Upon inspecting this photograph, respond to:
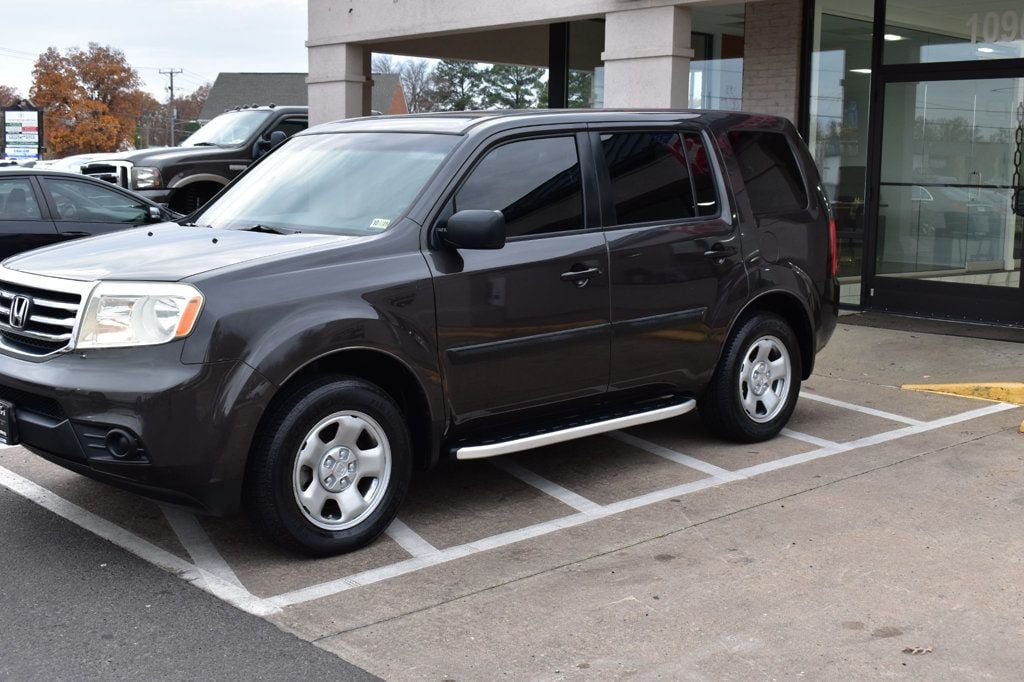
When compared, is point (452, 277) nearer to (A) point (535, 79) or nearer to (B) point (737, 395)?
(B) point (737, 395)

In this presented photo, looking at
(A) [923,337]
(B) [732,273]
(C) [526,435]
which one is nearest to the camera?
(C) [526,435]

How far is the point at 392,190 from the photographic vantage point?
542 cm

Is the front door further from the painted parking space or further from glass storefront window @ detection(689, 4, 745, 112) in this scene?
glass storefront window @ detection(689, 4, 745, 112)

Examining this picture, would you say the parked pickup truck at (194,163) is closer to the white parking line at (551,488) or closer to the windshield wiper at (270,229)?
the white parking line at (551,488)

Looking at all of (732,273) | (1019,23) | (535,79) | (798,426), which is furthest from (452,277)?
(535,79)

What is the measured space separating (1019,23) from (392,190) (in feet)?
25.6

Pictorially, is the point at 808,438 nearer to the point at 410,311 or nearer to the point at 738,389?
the point at 738,389

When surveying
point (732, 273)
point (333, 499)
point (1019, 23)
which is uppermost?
point (1019, 23)

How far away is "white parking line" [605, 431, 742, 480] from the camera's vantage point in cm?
629

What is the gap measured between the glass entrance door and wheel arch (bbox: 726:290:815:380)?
4808 mm

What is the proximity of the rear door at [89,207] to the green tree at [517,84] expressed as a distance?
8127 millimetres

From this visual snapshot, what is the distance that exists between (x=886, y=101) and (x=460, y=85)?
39157 mm

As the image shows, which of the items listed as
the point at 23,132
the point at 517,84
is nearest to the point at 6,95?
the point at 23,132

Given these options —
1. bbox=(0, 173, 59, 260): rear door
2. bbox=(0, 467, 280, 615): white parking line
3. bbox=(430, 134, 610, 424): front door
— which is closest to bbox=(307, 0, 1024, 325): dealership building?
bbox=(0, 173, 59, 260): rear door
